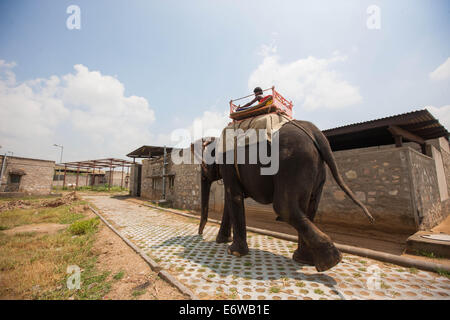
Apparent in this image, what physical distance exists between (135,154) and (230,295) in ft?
70.5

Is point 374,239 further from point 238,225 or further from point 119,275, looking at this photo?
point 119,275

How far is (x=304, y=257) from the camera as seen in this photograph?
10.0 feet

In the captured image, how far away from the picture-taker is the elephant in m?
2.31

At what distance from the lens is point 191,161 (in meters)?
12.4

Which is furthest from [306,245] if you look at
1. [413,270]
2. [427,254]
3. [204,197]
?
[427,254]

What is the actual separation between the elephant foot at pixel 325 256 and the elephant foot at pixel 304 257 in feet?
2.78

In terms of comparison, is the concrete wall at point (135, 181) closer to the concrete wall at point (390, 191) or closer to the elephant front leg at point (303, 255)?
the concrete wall at point (390, 191)

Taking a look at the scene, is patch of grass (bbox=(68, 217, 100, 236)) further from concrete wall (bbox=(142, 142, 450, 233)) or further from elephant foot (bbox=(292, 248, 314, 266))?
elephant foot (bbox=(292, 248, 314, 266))

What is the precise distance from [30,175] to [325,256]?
2983 cm

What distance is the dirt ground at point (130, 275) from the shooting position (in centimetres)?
217

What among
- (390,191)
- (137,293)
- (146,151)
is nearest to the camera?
(137,293)
